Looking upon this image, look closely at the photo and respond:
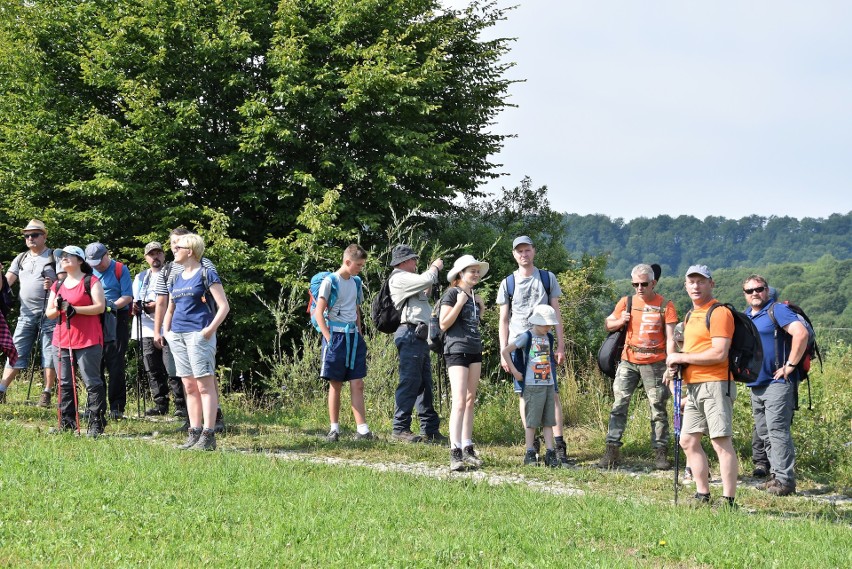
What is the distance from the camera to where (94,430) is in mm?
8641

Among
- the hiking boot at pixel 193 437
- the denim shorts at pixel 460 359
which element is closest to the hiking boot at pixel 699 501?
the denim shorts at pixel 460 359

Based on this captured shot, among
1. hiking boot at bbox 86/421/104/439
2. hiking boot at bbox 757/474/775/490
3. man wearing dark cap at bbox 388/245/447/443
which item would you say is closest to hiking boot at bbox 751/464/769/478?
hiking boot at bbox 757/474/775/490

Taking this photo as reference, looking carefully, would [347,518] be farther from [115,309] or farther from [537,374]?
[115,309]

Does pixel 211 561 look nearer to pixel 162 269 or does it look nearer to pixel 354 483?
pixel 354 483

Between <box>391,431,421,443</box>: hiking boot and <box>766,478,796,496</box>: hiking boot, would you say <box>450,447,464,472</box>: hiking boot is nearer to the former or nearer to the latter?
<box>391,431,421,443</box>: hiking boot

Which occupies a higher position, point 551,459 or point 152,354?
point 152,354

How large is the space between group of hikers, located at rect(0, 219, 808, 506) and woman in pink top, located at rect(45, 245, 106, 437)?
1 centimetres

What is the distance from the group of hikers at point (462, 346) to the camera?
25.7 ft

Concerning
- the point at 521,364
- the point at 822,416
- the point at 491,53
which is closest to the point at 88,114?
the point at 491,53

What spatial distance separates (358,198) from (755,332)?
17.0 m

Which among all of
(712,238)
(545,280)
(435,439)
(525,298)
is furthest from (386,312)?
(712,238)

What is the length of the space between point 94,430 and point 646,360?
5523 mm

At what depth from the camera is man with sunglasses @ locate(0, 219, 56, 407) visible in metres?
10.5

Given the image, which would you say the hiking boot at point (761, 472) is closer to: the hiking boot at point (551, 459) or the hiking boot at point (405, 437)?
the hiking boot at point (551, 459)
